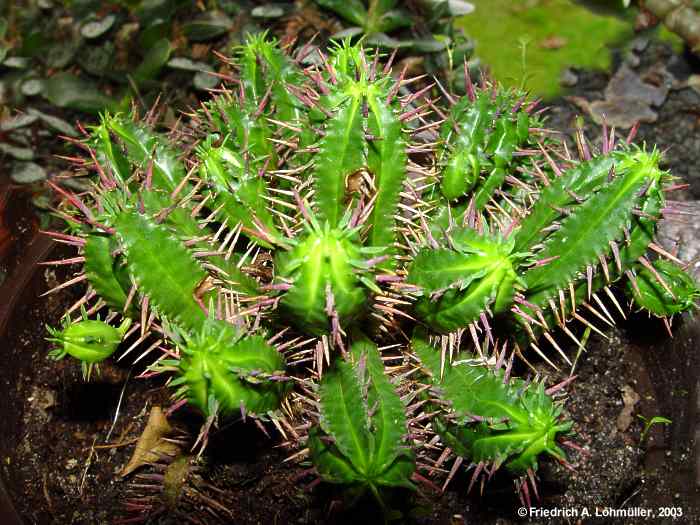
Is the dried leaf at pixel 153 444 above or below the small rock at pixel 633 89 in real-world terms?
below

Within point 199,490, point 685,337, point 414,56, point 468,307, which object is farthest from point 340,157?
point 414,56

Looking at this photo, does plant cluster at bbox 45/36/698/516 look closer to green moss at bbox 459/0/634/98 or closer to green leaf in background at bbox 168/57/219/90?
green leaf in background at bbox 168/57/219/90

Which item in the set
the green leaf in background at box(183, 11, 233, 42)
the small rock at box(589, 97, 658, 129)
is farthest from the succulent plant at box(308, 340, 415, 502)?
the small rock at box(589, 97, 658, 129)

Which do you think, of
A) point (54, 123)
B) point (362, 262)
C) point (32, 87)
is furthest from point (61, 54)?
point (362, 262)

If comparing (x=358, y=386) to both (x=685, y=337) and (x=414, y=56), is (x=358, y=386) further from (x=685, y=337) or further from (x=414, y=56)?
(x=414, y=56)

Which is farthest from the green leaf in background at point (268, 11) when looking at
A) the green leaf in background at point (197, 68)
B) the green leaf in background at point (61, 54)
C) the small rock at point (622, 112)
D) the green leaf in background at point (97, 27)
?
the small rock at point (622, 112)

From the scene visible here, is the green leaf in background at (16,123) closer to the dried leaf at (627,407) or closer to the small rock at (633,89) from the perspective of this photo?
the dried leaf at (627,407)
